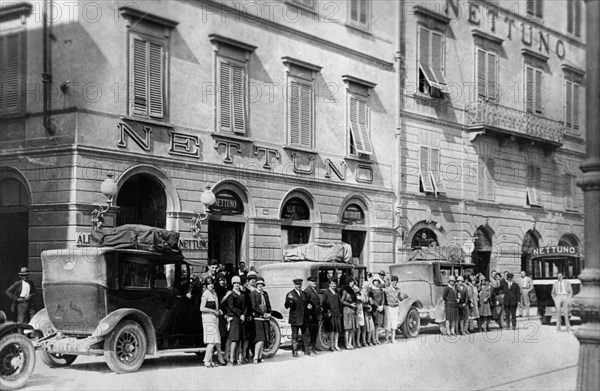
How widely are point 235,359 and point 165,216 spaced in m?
6.30

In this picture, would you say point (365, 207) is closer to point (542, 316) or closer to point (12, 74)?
point (542, 316)

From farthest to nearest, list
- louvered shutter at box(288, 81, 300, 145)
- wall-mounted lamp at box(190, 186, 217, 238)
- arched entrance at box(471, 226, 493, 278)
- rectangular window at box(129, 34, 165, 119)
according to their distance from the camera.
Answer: arched entrance at box(471, 226, 493, 278), louvered shutter at box(288, 81, 300, 145), wall-mounted lamp at box(190, 186, 217, 238), rectangular window at box(129, 34, 165, 119)

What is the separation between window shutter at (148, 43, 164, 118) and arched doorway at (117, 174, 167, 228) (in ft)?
5.46

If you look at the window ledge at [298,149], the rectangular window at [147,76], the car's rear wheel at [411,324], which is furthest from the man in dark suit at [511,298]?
the rectangular window at [147,76]

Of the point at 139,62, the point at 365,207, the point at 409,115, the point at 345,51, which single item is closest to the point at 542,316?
the point at 365,207

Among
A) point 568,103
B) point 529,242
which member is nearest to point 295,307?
point 529,242

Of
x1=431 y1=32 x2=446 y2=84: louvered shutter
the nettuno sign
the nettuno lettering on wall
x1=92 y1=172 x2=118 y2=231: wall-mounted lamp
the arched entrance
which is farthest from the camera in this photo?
the arched entrance

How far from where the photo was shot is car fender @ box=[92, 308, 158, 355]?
12.7m

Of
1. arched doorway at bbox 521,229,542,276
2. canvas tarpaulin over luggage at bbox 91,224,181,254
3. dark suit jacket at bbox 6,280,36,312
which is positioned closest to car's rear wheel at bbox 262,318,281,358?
canvas tarpaulin over luggage at bbox 91,224,181,254

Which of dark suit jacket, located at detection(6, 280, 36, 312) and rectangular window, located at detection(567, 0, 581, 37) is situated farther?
rectangular window, located at detection(567, 0, 581, 37)

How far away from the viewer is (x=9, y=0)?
17.9 meters

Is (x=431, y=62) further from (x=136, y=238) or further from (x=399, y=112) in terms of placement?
(x=136, y=238)

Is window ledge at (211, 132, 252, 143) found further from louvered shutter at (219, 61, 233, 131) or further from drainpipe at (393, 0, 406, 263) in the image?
drainpipe at (393, 0, 406, 263)

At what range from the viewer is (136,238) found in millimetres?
Result: 14000
